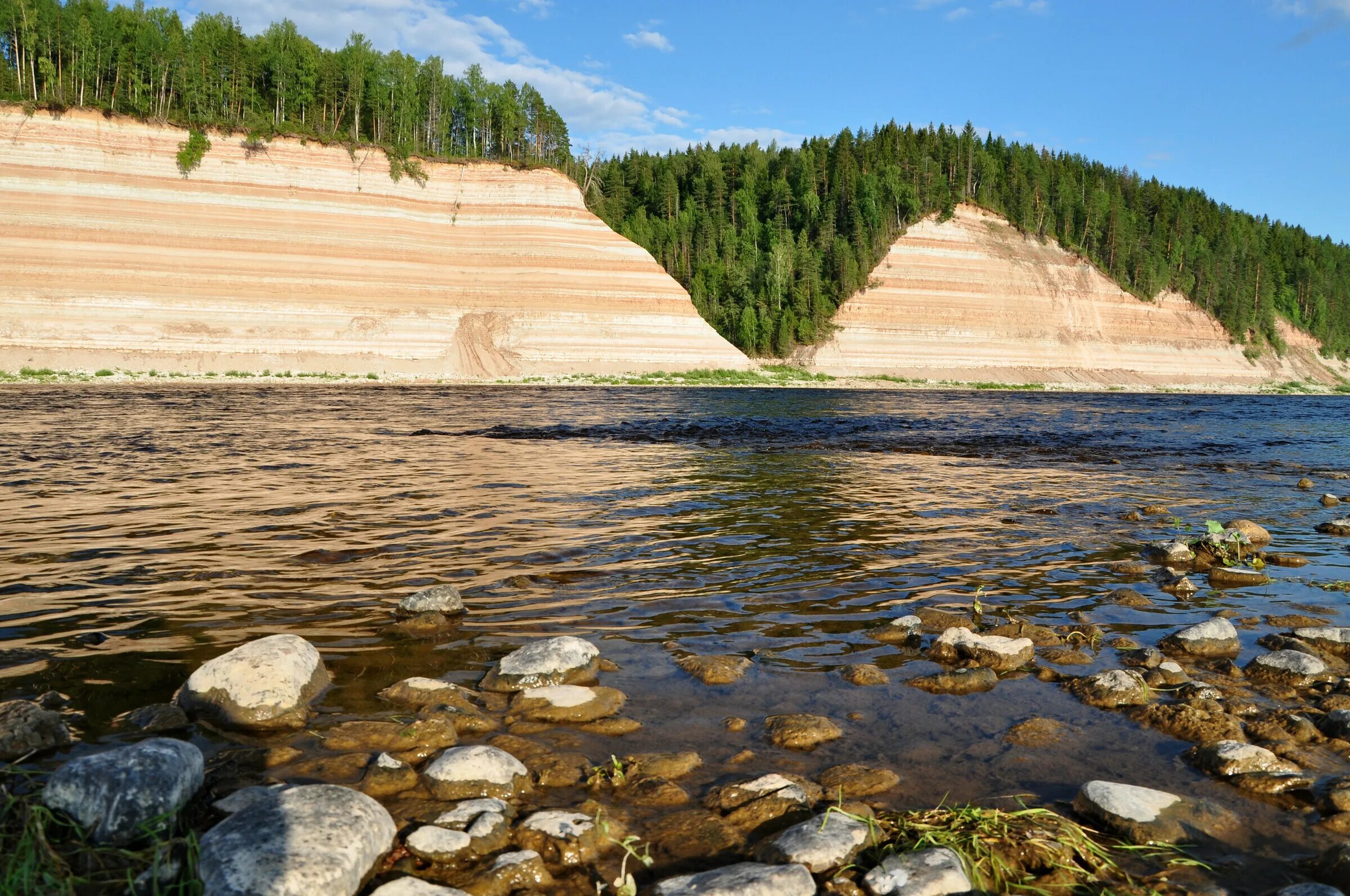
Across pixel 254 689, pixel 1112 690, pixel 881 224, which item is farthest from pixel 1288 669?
pixel 881 224

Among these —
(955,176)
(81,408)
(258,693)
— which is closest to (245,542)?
(258,693)

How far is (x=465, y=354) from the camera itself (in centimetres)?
5697

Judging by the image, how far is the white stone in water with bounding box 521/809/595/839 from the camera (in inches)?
139

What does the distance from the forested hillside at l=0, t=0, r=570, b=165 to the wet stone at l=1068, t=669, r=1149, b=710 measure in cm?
6711

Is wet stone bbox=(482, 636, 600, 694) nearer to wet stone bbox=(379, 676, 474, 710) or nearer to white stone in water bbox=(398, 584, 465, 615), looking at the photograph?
wet stone bbox=(379, 676, 474, 710)

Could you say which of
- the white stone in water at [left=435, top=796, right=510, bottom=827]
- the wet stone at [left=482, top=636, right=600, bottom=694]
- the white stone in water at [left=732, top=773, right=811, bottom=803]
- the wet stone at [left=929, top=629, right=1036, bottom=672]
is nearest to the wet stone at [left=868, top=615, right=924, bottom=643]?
the wet stone at [left=929, top=629, right=1036, bottom=672]

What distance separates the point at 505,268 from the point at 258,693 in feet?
194

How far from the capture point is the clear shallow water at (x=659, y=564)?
482cm

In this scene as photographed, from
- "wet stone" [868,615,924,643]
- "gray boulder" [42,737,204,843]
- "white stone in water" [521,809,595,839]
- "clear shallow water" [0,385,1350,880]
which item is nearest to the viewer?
"gray boulder" [42,737,204,843]

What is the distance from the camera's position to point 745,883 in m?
3.07

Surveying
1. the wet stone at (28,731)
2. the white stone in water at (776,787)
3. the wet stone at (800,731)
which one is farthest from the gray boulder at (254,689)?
the wet stone at (800,731)

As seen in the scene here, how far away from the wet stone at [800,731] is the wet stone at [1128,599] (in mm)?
4049

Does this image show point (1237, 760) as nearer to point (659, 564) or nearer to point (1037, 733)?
point (1037, 733)

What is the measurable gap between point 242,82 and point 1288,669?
81.9 metres
